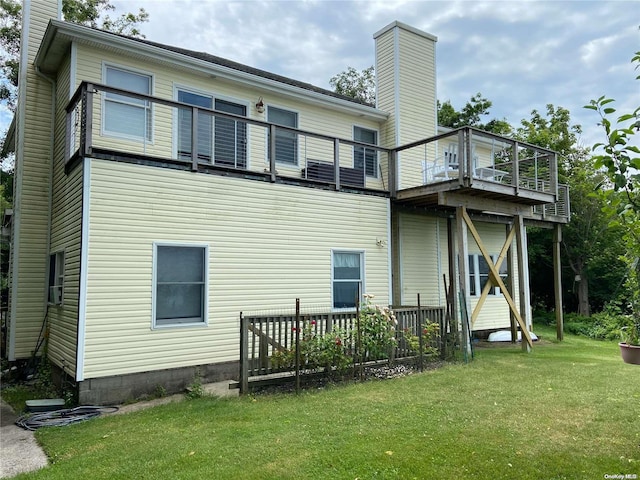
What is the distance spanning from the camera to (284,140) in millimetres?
10727

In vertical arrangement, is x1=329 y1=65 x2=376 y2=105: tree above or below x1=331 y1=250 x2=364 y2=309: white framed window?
above

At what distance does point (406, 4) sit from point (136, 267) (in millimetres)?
10501

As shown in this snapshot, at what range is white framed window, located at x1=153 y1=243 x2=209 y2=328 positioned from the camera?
7.32m

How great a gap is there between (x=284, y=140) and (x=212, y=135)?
6.59ft

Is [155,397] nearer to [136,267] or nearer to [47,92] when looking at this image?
[136,267]

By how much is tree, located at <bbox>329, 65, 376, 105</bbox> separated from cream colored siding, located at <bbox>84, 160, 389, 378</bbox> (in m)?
21.1

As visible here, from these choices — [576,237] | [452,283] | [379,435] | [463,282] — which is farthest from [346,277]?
[576,237]

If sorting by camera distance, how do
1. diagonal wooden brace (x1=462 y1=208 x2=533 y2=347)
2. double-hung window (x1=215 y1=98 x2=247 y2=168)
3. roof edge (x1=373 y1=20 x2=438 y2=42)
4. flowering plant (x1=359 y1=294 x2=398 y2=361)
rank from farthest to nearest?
roof edge (x1=373 y1=20 x2=438 y2=42)
diagonal wooden brace (x1=462 y1=208 x2=533 y2=347)
double-hung window (x1=215 y1=98 x2=247 y2=168)
flowering plant (x1=359 y1=294 x2=398 y2=361)

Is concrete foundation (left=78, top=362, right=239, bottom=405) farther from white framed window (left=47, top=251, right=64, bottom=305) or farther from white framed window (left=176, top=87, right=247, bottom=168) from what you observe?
white framed window (left=176, top=87, right=247, bottom=168)

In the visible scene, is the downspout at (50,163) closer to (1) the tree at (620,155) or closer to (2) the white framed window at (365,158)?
(2) the white framed window at (365,158)

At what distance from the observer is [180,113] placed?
935 centimetres

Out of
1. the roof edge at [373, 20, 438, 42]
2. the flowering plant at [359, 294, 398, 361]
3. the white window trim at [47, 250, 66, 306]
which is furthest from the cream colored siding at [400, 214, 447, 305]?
the white window trim at [47, 250, 66, 306]

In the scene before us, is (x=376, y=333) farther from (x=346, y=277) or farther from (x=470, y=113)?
(x=470, y=113)

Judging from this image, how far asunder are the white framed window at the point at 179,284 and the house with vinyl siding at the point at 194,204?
0.08ft
